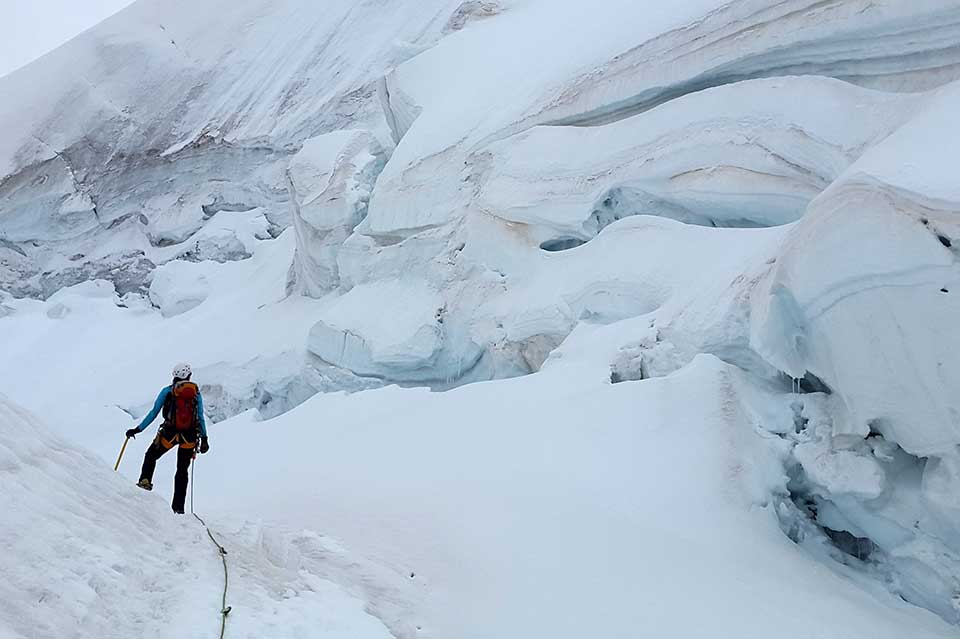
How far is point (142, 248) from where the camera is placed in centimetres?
2789

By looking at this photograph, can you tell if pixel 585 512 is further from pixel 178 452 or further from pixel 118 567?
pixel 118 567

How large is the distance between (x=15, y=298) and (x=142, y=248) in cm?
432

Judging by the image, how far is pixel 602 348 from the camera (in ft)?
32.1

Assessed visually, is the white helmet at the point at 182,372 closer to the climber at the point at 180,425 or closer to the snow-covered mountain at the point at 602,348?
the climber at the point at 180,425

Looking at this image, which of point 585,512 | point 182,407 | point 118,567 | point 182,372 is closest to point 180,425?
point 182,407

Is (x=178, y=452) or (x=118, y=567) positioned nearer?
(x=118, y=567)

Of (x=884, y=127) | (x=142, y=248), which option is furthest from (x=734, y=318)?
(x=142, y=248)

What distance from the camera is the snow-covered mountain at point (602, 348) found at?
19.0ft

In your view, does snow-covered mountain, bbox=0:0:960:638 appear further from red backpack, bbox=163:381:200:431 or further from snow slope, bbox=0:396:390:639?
red backpack, bbox=163:381:200:431

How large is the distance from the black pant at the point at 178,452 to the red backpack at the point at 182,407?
0.28 ft

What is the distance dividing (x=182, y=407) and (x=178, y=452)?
1.31 ft

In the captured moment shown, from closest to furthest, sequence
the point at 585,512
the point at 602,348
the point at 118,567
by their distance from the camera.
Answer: the point at 118,567 < the point at 585,512 < the point at 602,348

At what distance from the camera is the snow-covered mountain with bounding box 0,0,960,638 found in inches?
227

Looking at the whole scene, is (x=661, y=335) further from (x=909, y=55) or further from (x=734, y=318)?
(x=909, y=55)
